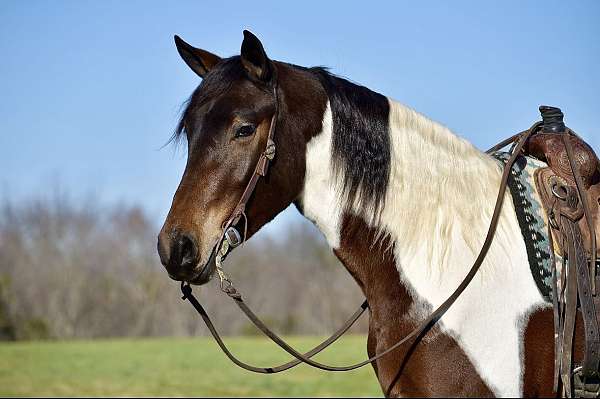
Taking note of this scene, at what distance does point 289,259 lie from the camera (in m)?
56.2

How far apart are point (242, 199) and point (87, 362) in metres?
20.5

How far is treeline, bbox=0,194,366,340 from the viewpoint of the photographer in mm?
44500

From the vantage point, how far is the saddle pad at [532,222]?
3303 mm

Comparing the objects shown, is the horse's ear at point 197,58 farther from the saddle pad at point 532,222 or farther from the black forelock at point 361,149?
the saddle pad at point 532,222

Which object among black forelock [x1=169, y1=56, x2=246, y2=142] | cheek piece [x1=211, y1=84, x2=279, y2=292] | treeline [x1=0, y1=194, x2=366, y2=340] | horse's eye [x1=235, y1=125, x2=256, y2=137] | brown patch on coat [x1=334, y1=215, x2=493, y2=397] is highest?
black forelock [x1=169, y1=56, x2=246, y2=142]

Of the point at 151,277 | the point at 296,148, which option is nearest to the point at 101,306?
the point at 151,277

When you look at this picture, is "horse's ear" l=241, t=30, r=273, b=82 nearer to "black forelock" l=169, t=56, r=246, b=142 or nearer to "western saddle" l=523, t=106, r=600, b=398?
"black forelock" l=169, t=56, r=246, b=142

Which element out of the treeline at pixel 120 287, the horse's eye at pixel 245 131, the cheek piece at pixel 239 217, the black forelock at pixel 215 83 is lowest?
the treeline at pixel 120 287

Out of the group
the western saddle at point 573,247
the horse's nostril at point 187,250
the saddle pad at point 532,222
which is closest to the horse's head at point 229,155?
the horse's nostril at point 187,250

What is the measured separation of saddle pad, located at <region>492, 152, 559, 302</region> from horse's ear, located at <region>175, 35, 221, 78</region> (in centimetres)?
162

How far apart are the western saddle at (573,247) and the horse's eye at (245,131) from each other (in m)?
1.41

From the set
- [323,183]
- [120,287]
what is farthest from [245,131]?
[120,287]

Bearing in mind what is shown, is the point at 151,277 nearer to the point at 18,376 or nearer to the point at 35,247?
the point at 35,247

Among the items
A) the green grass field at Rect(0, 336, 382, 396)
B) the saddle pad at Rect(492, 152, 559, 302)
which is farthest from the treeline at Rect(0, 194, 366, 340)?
the saddle pad at Rect(492, 152, 559, 302)
